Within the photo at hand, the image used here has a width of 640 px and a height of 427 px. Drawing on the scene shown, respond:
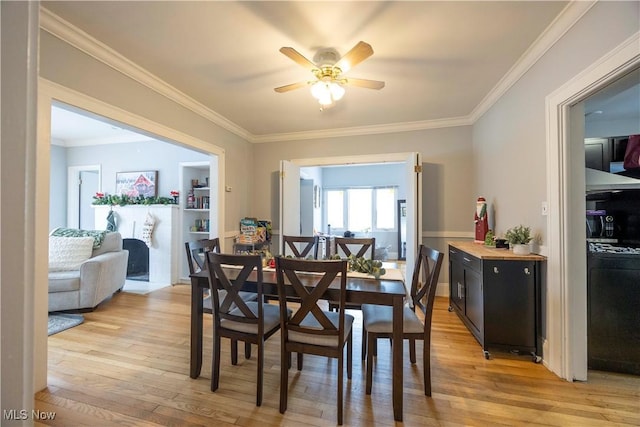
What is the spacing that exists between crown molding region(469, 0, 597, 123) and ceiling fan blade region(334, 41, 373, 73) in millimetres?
1332

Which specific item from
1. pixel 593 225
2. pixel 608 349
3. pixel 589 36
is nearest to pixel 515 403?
pixel 608 349

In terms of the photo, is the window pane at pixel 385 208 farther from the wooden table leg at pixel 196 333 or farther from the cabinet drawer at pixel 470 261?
the wooden table leg at pixel 196 333

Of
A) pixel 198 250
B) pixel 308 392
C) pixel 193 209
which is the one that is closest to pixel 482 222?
pixel 308 392

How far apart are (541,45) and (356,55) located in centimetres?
152

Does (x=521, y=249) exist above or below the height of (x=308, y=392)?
above


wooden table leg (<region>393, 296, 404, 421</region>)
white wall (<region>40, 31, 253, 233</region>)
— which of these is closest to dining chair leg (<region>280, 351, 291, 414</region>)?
wooden table leg (<region>393, 296, 404, 421</region>)

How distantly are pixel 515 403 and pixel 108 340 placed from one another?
133 inches

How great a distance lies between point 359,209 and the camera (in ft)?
26.4

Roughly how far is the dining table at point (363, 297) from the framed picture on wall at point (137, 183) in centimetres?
365

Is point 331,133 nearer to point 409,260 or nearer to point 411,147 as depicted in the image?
point 411,147

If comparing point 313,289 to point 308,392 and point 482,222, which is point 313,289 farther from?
point 482,222

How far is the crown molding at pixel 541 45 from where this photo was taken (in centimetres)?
174

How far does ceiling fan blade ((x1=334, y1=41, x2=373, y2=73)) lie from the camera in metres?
1.78

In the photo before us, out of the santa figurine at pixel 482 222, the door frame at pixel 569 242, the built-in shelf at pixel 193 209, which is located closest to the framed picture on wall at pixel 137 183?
the built-in shelf at pixel 193 209
